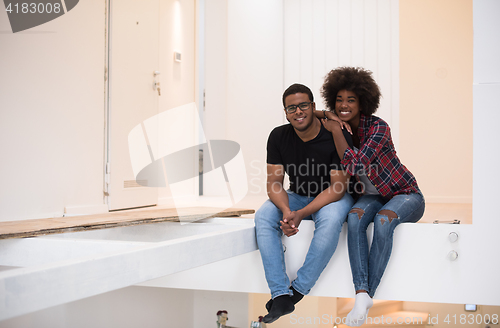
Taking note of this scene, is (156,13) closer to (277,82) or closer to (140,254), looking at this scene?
(277,82)

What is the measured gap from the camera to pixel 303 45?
4.67m

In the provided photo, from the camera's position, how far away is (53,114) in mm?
2666

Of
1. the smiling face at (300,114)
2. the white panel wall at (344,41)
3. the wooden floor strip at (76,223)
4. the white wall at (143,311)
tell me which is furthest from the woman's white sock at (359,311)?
the white panel wall at (344,41)

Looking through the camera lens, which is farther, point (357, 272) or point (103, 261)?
point (357, 272)

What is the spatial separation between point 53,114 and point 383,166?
199 cm

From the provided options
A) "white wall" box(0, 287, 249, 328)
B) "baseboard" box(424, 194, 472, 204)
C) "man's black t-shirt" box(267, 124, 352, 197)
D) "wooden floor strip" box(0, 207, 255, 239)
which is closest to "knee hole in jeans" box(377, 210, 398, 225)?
"man's black t-shirt" box(267, 124, 352, 197)

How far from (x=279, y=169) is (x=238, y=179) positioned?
→ 111 inches

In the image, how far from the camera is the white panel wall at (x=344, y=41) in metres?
4.41

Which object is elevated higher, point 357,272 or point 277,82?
point 277,82

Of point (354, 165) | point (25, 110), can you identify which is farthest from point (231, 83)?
point (354, 165)

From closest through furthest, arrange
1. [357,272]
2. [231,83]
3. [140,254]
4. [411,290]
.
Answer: [140,254] < [357,272] < [411,290] < [231,83]

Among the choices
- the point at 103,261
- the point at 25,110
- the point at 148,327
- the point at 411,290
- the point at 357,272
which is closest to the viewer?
the point at 103,261

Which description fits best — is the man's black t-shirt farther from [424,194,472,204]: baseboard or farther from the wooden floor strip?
[424,194,472,204]: baseboard

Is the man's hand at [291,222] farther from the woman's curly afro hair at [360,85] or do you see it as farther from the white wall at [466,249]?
the woman's curly afro hair at [360,85]
